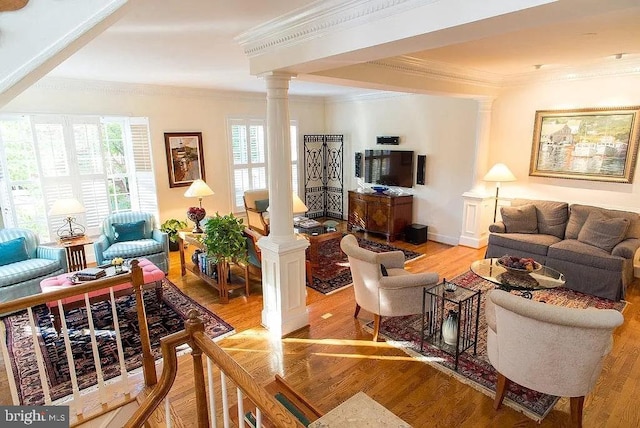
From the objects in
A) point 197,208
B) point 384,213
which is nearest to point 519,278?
point 384,213

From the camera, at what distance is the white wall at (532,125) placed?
4.73 meters

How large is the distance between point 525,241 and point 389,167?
2.90 metres

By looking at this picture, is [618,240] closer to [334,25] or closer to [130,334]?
[334,25]

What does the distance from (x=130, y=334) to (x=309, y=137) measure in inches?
229

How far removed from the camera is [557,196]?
543cm

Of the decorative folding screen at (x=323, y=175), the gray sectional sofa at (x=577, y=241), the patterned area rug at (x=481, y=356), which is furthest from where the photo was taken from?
the decorative folding screen at (x=323, y=175)

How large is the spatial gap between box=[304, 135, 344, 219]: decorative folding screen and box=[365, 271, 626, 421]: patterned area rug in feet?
15.2

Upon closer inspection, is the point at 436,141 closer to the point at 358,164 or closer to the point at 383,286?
the point at 358,164

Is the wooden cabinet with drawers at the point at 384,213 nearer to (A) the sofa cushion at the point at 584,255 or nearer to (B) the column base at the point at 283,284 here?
(A) the sofa cushion at the point at 584,255

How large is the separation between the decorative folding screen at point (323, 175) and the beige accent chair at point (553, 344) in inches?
245

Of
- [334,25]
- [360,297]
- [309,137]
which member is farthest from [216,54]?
[309,137]

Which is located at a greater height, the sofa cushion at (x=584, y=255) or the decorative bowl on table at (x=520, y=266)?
the decorative bowl on table at (x=520, y=266)

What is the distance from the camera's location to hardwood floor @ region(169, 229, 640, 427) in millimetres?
2568

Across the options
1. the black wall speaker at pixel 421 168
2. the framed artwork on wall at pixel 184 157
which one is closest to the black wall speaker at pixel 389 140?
the black wall speaker at pixel 421 168
